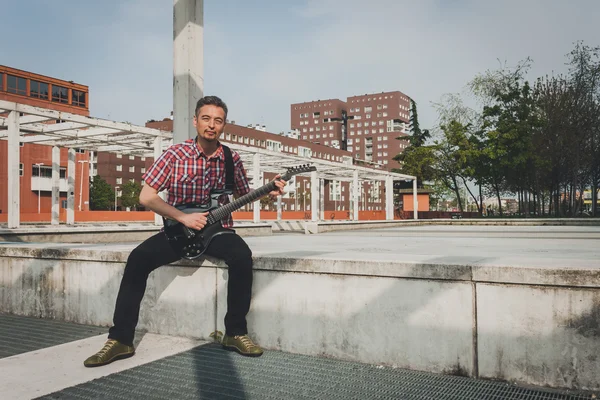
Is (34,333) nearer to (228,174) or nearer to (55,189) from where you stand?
(228,174)

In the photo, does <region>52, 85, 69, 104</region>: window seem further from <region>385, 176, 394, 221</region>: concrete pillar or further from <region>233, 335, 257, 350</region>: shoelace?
<region>233, 335, 257, 350</region>: shoelace

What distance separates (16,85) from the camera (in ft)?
181

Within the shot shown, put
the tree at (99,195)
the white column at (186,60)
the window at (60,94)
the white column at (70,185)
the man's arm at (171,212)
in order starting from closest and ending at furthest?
the man's arm at (171,212) → the white column at (186,60) → the white column at (70,185) → the window at (60,94) → the tree at (99,195)

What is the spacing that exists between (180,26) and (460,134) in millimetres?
34351

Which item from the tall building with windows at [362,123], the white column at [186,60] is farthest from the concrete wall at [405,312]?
the tall building with windows at [362,123]

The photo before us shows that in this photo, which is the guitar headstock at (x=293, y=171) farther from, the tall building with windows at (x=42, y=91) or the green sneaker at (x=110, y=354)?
the tall building with windows at (x=42, y=91)

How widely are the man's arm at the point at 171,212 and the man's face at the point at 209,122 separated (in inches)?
23.8

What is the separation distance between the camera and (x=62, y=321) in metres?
4.68

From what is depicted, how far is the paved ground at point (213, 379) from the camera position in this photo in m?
2.71

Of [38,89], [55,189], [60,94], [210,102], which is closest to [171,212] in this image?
[210,102]

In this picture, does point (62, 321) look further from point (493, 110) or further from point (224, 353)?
point (493, 110)

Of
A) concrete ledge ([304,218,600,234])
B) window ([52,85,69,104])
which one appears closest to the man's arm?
concrete ledge ([304,218,600,234])

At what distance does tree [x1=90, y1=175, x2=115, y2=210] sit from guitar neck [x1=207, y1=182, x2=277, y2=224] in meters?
78.7

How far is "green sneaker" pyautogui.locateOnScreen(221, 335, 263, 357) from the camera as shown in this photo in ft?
11.4
